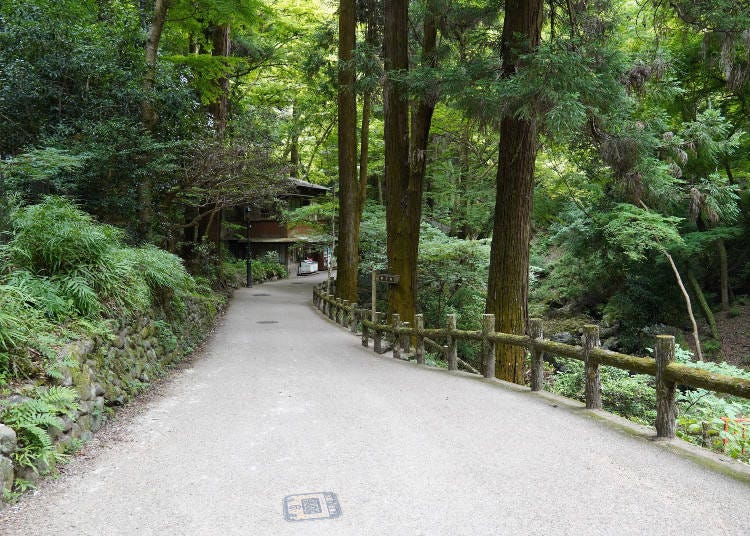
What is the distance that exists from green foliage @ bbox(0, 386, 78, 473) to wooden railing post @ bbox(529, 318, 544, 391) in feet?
18.0

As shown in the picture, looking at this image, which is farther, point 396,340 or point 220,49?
point 220,49

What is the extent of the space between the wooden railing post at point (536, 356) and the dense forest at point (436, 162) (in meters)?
1.46

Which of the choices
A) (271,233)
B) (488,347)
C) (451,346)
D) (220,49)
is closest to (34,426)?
(488,347)

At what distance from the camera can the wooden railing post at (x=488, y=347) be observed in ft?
25.3

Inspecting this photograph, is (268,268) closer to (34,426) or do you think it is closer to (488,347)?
(488,347)

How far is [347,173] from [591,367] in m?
12.9

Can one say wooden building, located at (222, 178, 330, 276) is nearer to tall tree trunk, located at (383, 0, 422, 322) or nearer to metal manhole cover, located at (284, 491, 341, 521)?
tall tree trunk, located at (383, 0, 422, 322)

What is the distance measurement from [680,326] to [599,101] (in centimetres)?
1438

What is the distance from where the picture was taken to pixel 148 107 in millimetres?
10789

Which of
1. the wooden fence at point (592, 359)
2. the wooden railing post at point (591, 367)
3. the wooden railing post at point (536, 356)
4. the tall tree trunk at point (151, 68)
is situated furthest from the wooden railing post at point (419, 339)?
the tall tree trunk at point (151, 68)

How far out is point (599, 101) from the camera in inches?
305

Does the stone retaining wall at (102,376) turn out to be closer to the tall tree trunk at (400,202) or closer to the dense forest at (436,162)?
the dense forest at (436,162)

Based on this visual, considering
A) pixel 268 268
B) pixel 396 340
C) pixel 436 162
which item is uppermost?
pixel 436 162

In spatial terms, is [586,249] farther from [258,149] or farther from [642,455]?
[642,455]
